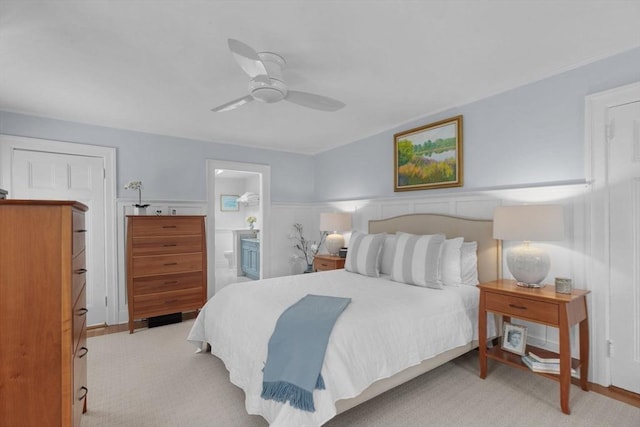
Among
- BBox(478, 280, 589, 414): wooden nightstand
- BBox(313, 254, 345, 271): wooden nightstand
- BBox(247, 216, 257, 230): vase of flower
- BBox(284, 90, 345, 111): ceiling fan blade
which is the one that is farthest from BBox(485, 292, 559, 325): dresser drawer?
BBox(247, 216, 257, 230): vase of flower

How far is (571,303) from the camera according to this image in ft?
6.97

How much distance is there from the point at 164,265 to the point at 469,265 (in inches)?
133

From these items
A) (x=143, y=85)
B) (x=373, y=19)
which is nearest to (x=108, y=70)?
(x=143, y=85)

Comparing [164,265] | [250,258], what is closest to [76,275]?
[164,265]

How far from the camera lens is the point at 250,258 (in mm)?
6551

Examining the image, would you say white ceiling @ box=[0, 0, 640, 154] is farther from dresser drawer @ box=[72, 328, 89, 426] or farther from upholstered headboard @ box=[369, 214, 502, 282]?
dresser drawer @ box=[72, 328, 89, 426]

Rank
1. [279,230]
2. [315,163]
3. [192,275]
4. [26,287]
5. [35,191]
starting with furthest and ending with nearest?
[315,163] → [279,230] → [192,275] → [35,191] → [26,287]

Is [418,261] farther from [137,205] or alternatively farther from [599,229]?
[137,205]

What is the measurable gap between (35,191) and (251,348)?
3.31 metres

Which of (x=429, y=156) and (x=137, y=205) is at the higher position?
(x=429, y=156)

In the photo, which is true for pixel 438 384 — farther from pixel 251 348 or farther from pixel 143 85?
pixel 143 85

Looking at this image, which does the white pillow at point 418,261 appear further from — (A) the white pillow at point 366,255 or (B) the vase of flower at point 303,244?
(B) the vase of flower at point 303,244

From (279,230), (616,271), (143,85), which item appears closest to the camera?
(616,271)

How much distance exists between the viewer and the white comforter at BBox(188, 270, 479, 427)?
5.58ft
